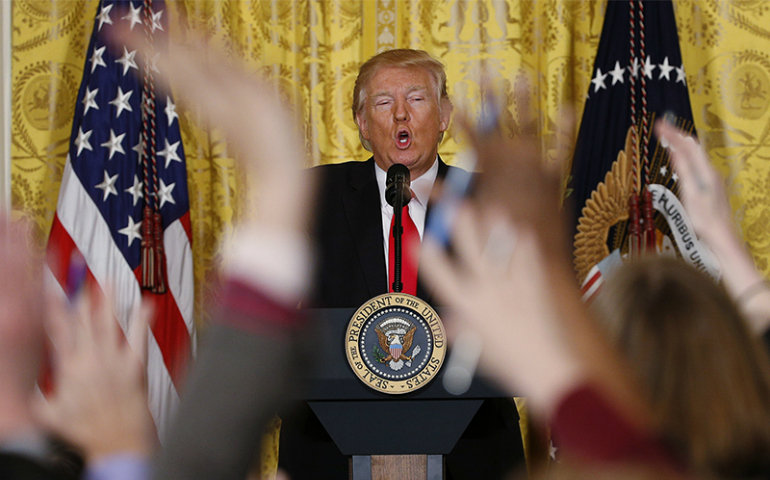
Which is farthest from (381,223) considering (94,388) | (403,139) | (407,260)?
(94,388)

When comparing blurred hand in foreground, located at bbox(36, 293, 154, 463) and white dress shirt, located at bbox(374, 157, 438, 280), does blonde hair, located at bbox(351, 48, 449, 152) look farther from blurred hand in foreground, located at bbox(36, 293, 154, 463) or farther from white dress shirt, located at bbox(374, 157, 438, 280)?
blurred hand in foreground, located at bbox(36, 293, 154, 463)

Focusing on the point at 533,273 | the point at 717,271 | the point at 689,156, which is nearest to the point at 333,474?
the point at 689,156

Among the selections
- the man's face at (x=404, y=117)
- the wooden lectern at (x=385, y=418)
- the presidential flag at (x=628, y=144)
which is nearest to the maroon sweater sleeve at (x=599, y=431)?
the wooden lectern at (x=385, y=418)

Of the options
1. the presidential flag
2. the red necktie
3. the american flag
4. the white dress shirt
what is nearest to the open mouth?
the white dress shirt

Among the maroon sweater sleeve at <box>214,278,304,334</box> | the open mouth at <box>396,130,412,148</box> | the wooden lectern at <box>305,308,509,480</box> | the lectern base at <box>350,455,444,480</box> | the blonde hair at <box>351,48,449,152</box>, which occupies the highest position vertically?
the blonde hair at <box>351,48,449,152</box>

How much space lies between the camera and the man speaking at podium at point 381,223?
6.43ft

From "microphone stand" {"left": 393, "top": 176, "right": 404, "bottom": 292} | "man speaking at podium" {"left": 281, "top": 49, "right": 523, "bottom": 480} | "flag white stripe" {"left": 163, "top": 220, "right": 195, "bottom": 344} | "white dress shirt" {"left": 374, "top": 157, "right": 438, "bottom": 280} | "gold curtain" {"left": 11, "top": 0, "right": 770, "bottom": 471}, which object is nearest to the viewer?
"microphone stand" {"left": 393, "top": 176, "right": 404, "bottom": 292}

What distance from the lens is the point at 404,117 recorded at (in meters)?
2.56

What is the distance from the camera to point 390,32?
12.5ft

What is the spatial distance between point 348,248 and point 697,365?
151 cm

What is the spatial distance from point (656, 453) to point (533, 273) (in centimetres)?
21

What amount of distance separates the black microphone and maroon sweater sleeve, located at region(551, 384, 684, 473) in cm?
119

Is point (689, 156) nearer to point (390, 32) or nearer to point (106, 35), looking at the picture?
point (390, 32)

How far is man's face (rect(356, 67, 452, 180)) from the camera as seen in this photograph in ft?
8.38
